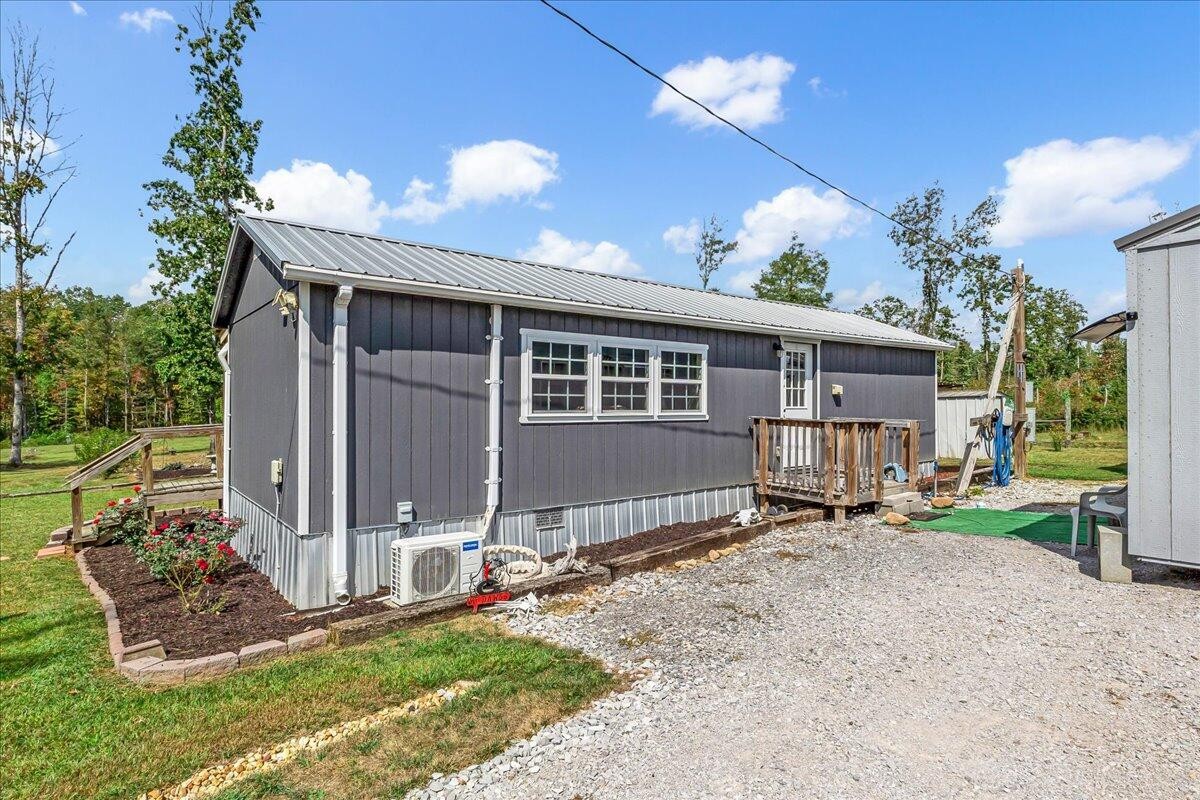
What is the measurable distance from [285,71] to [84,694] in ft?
29.6

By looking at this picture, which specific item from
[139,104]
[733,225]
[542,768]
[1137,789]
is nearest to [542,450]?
[542,768]

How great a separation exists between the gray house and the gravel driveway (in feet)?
5.34

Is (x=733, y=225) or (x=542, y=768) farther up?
(x=733, y=225)

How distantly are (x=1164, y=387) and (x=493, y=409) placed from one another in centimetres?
605

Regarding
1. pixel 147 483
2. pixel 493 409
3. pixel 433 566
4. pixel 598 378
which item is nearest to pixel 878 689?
pixel 433 566

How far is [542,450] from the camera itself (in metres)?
6.68

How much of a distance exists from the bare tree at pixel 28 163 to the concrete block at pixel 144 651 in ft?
71.6

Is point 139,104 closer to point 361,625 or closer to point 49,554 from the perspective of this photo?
point 49,554

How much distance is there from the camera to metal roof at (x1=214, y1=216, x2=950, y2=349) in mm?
5438

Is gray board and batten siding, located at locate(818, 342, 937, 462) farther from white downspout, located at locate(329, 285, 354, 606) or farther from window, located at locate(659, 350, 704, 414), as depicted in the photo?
white downspout, located at locate(329, 285, 354, 606)

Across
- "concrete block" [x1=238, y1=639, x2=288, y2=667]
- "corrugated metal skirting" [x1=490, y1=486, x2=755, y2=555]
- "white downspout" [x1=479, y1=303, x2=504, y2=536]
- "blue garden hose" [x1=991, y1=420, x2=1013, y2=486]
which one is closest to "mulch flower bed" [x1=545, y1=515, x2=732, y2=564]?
"corrugated metal skirting" [x1=490, y1=486, x2=755, y2=555]

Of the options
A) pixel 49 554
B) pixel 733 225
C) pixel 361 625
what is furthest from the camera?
pixel 733 225

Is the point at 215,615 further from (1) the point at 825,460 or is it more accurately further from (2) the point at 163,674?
(1) the point at 825,460

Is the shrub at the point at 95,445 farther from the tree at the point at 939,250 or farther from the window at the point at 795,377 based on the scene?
the tree at the point at 939,250
